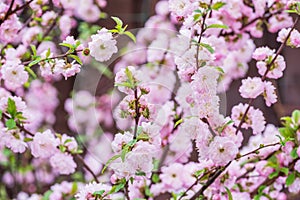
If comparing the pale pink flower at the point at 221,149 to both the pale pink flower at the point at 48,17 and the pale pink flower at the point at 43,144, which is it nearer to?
the pale pink flower at the point at 43,144

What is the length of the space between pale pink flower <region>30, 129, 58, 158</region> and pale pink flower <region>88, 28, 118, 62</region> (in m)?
0.28

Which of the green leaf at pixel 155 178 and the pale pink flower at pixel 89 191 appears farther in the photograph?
the green leaf at pixel 155 178

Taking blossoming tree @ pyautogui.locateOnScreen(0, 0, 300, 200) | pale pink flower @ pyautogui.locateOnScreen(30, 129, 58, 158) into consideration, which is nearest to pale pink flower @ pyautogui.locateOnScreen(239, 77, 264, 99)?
blossoming tree @ pyautogui.locateOnScreen(0, 0, 300, 200)

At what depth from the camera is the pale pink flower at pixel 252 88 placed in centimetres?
104

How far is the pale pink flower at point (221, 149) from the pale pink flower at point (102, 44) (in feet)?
0.72

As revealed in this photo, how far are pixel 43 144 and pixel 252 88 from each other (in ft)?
1.37

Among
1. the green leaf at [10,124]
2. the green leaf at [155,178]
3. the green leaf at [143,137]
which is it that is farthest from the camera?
the green leaf at [155,178]

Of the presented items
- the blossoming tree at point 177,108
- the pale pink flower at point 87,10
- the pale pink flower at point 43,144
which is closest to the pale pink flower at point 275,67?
the blossoming tree at point 177,108

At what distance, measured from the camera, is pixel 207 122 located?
3.02 feet

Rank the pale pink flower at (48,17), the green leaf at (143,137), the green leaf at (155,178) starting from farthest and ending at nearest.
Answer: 1. the pale pink flower at (48,17)
2. the green leaf at (155,178)
3. the green leaf at (143,137)

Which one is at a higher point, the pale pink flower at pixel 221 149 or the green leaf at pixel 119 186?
the pale pink flower at pixel 221 149

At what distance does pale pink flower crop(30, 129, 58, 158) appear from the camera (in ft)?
3.57

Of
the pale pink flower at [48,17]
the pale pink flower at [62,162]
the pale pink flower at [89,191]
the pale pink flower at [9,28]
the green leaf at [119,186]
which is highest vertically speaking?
the pale pink flower at [9,28]

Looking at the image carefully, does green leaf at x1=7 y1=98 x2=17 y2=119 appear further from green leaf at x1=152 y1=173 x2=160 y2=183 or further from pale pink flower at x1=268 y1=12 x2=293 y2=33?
pale pink flower at x1=268 y1=12 x2=293 y2=33
